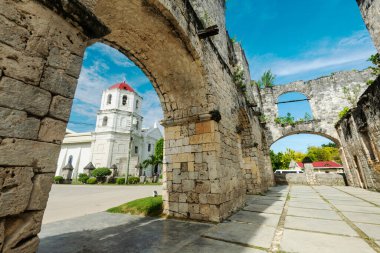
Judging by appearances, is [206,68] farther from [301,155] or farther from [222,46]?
[301,155]

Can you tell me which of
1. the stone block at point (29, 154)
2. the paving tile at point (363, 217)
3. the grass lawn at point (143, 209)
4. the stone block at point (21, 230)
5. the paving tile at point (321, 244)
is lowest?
the paving tile at point (321, 244)

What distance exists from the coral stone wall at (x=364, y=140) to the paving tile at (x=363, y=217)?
5142mm

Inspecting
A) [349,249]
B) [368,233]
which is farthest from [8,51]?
[368,233]

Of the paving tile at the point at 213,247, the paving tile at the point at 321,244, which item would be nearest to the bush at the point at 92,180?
the paving tile at the point at 213,247

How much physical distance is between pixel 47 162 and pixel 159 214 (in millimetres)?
3566

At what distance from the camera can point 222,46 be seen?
6.38m

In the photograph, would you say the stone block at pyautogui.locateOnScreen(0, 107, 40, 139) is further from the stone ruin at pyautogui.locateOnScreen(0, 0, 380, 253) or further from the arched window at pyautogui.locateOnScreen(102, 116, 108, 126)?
the arched window at pyautogui.locateOnScreen(102, 116, 108, 126)

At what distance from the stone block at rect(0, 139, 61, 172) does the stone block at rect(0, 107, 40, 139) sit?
45 mm

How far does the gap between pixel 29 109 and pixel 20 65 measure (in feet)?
1.06

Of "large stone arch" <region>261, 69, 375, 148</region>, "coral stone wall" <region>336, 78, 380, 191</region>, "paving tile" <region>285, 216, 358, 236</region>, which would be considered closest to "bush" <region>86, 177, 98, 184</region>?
"large stone arch" <region>261, 69, 375, 148</region>

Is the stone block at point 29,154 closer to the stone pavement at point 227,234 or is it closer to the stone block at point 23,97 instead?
the stone block at point 23,97

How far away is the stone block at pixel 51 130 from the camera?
137 centimetres

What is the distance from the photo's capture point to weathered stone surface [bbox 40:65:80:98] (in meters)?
1.42

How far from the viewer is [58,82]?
149 centimetres
